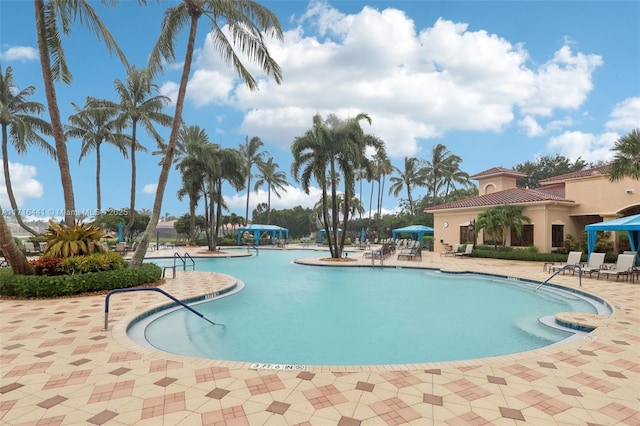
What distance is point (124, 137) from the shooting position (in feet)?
85.7

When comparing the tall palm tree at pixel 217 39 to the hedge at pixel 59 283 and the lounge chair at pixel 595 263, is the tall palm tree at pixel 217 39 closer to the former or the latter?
the hedge at pixel 59 283

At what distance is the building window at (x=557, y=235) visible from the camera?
20.1m

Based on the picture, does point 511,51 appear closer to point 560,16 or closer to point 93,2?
point 560,16

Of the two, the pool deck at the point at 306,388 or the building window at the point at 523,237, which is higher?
the building window at the point at 523,237

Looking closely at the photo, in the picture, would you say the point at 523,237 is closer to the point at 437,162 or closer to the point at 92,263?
the point at 437,162

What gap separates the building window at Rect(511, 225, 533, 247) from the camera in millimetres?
20516

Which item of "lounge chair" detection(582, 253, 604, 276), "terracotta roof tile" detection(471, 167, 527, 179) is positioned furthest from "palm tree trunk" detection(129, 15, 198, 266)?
"terracotta roof tile" detection(471, 167, 527, 179)

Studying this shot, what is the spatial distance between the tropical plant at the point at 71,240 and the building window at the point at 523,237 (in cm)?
2057

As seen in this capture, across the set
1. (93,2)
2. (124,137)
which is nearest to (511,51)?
(93,2)

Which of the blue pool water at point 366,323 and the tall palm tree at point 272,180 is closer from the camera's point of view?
the blue pool water at point 366,323

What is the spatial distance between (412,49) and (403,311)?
9.25 meters

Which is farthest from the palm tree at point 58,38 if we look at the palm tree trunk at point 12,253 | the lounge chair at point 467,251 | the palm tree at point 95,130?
the lounge chair at point 467,251

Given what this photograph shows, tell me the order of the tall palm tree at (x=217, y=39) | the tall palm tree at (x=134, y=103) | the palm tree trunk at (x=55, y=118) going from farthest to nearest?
the tall palm tree at (x=134, y=103) → the tall palm tree at (x=217, y=39) → the palm tree trunk at (x=55, y=118)

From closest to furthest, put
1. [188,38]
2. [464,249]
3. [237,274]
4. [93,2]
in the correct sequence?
[93,2]
[188,38]
[237,274]
[464,249]
